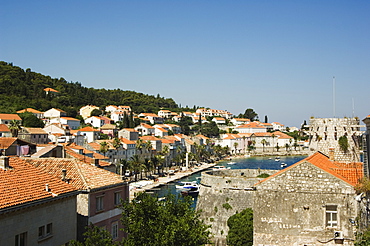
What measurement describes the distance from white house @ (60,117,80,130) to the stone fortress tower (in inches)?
4410

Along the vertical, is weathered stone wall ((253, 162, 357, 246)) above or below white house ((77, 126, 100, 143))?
below

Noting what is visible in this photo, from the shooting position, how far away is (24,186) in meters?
14.6

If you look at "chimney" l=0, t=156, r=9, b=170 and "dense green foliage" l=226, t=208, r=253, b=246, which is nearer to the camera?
"chimney" l=0, t=156, r=9, b=170

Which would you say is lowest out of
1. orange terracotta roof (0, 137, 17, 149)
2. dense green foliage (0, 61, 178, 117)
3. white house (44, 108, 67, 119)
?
orange terracotta roof (0, 137, 17, 149)

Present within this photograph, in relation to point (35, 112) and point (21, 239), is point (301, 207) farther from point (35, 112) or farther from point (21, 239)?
point (35, 112)

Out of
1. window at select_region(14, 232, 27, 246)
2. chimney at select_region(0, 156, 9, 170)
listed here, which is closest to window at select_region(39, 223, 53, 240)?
window at select_region(14, 232, 27, 246)

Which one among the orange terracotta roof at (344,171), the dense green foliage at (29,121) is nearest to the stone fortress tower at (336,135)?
the orange terracotta roof at (344,171)

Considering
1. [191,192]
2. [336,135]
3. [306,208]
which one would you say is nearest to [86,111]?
[191,192]

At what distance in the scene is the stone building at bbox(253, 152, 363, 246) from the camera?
16.2 meters

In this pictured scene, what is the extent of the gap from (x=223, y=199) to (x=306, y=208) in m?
9.42

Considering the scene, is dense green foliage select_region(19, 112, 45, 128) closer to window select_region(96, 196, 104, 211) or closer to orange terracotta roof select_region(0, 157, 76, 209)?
window select_region(96, 196, 104, 211)

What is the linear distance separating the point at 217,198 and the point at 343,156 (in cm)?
858

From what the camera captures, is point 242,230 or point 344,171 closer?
point 344,171

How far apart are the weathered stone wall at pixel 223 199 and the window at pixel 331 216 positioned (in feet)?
25.0
